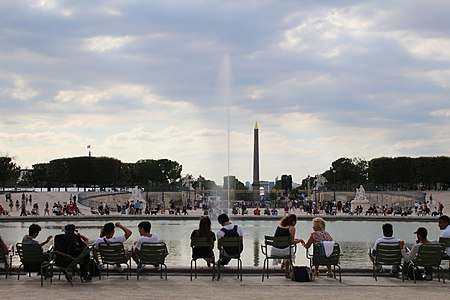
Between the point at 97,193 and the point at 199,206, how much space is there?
11568 millimetres

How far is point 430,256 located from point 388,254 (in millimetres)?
566

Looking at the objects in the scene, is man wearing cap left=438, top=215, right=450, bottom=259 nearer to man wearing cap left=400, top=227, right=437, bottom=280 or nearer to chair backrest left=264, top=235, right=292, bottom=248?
man wearing cap left=400, top=227, right=437, bottom=280

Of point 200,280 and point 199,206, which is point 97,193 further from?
point 200,280

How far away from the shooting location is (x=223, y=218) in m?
10.8

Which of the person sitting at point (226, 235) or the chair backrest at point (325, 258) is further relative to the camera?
the person sitting at point (226, 235)

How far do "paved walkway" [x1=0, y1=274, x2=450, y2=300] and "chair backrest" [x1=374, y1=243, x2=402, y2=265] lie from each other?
0.26 metres

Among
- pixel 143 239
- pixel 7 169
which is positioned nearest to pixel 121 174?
pixel 7 169

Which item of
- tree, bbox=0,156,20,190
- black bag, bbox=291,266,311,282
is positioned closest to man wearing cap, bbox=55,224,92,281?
black bag, bbox=291,266,311,282

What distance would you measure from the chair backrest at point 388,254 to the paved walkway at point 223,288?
26cm

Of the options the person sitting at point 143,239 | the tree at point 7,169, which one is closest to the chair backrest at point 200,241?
the person sitting at point 143,239

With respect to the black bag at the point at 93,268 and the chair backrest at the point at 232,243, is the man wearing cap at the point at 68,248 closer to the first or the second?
the black bag at the point at 93,268

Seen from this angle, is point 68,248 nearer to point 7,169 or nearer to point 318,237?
point 318,237

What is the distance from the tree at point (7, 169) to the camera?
2928 inches

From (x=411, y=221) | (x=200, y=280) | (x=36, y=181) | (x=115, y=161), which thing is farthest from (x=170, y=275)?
(x=36, y=181)
